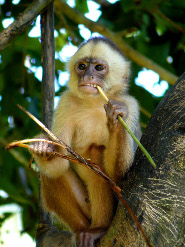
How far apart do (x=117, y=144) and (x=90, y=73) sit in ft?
3.48

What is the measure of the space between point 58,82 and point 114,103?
302cm

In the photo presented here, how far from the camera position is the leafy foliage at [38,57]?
17.4 ft

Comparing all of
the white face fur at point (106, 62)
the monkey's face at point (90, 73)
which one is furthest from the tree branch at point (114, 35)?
the monkey's face at point (90, 73)

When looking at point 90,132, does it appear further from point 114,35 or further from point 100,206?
point 114,35

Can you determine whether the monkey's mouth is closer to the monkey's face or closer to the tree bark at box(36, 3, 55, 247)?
the monkey's face

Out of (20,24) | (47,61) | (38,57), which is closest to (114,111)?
(20,24)

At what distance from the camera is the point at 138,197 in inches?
99.9

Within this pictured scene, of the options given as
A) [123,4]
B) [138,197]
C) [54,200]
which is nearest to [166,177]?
[138,197]

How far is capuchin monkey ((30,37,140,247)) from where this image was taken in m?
3.41

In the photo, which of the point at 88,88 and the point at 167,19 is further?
the point at 167,19

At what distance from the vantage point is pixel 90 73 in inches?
159

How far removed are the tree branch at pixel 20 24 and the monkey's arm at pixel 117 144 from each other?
40.2 inches

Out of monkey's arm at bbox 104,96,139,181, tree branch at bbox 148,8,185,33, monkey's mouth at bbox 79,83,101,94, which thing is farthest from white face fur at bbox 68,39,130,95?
tree branch at bbox 148,8,185,33

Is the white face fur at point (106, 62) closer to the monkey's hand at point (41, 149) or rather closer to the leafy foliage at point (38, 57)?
the leafy foliage at point (38, 57)
